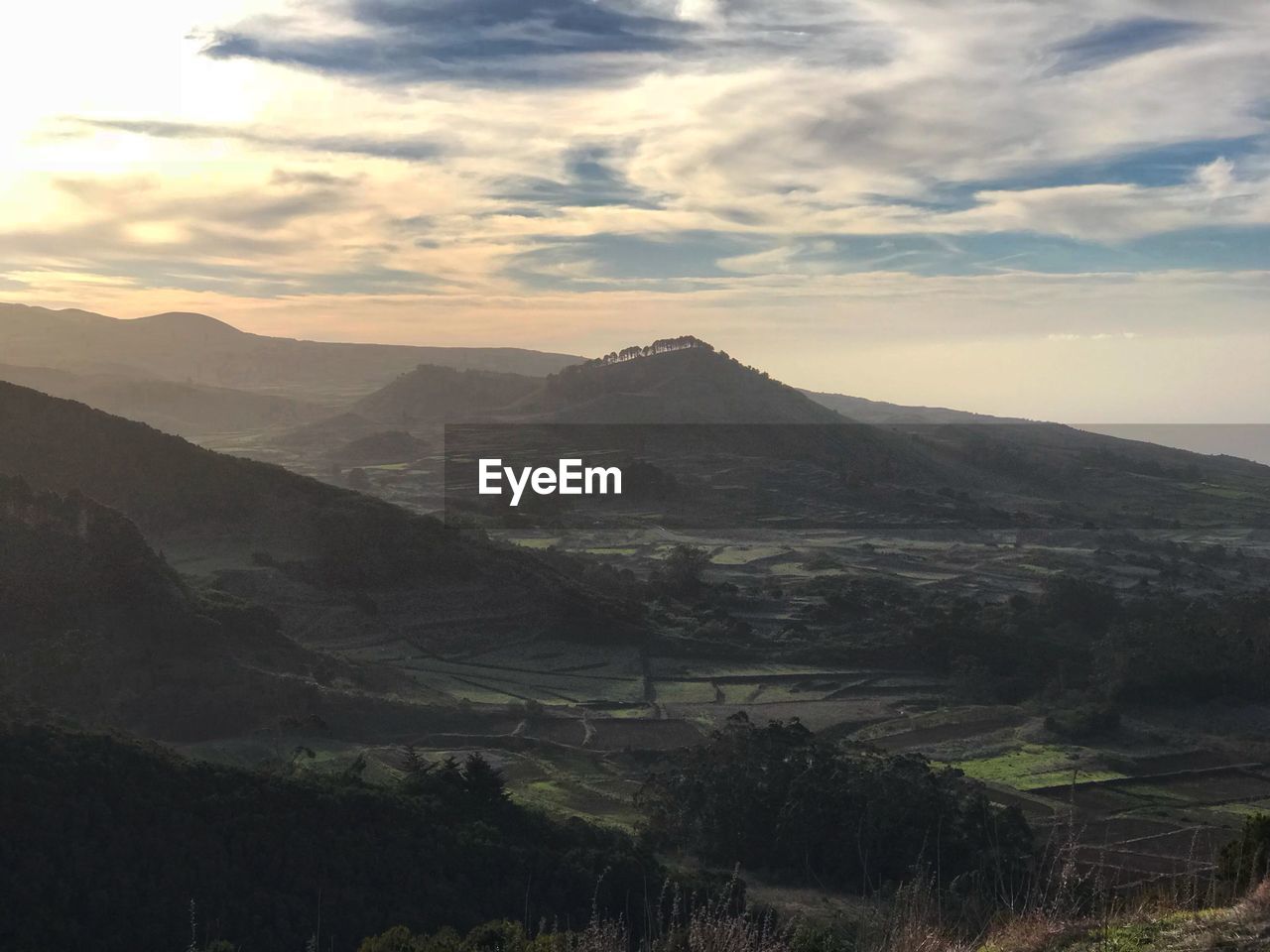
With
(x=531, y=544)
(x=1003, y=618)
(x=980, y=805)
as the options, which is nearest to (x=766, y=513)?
(x=531, y=544)

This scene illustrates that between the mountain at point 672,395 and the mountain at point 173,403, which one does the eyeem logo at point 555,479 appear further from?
the mountain at point 173,403

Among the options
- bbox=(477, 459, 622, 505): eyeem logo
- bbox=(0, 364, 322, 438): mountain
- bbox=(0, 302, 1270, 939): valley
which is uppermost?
bbox=(0, 364, 322, 438): mountain

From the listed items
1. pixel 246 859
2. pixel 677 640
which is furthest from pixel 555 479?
pixel 246 859

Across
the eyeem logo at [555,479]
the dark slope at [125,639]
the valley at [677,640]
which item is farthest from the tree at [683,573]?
the eyeem logo at [555,479]

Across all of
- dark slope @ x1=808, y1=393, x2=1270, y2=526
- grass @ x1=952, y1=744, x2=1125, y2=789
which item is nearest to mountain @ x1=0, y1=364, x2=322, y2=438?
dark slope @ x1=808, y1=393, x2=1270, y2=526

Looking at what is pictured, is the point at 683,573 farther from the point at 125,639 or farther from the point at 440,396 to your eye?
the point at 440,396

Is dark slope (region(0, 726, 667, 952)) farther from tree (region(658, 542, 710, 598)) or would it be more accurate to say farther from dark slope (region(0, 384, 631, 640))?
tree (region(658, 542, 710, 598))
